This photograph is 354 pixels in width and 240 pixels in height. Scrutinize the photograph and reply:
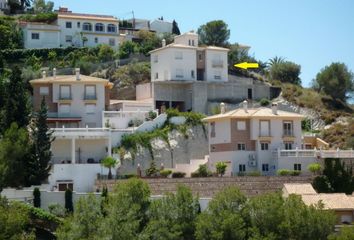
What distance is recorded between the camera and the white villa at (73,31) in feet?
345

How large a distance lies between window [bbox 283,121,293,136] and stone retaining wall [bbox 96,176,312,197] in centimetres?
817

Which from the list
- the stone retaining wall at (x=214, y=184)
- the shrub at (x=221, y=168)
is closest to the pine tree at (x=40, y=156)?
the stone retaining wall at (x=214, y=184)

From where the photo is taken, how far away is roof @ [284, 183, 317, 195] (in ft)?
217

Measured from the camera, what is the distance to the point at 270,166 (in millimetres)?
74125

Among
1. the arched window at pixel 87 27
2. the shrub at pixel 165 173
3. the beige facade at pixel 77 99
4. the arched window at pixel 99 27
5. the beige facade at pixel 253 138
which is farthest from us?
the arched window at pixel 99 27

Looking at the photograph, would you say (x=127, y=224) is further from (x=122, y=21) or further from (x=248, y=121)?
(x=122, y=21)

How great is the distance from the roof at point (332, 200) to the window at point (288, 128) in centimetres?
1165

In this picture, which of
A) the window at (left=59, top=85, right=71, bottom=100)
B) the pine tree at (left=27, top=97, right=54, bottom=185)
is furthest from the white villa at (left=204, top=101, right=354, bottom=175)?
the pine tree at (left=27, top=97, right=54, bottom=185)

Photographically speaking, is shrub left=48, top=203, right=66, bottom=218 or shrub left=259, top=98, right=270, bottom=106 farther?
shrub left=259, top=98, right=270, bottom=106

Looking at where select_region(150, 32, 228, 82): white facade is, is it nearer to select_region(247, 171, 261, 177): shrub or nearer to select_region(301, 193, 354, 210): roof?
select_region(247, 171, 261, 177): shrub

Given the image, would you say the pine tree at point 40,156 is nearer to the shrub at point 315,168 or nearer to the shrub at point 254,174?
the shrub at point 254,174

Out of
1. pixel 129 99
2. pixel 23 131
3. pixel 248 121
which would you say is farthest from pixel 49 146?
pixel 129 99

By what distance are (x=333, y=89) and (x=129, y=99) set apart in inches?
826

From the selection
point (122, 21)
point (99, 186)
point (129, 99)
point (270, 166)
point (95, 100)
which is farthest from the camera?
point (122, 21)
